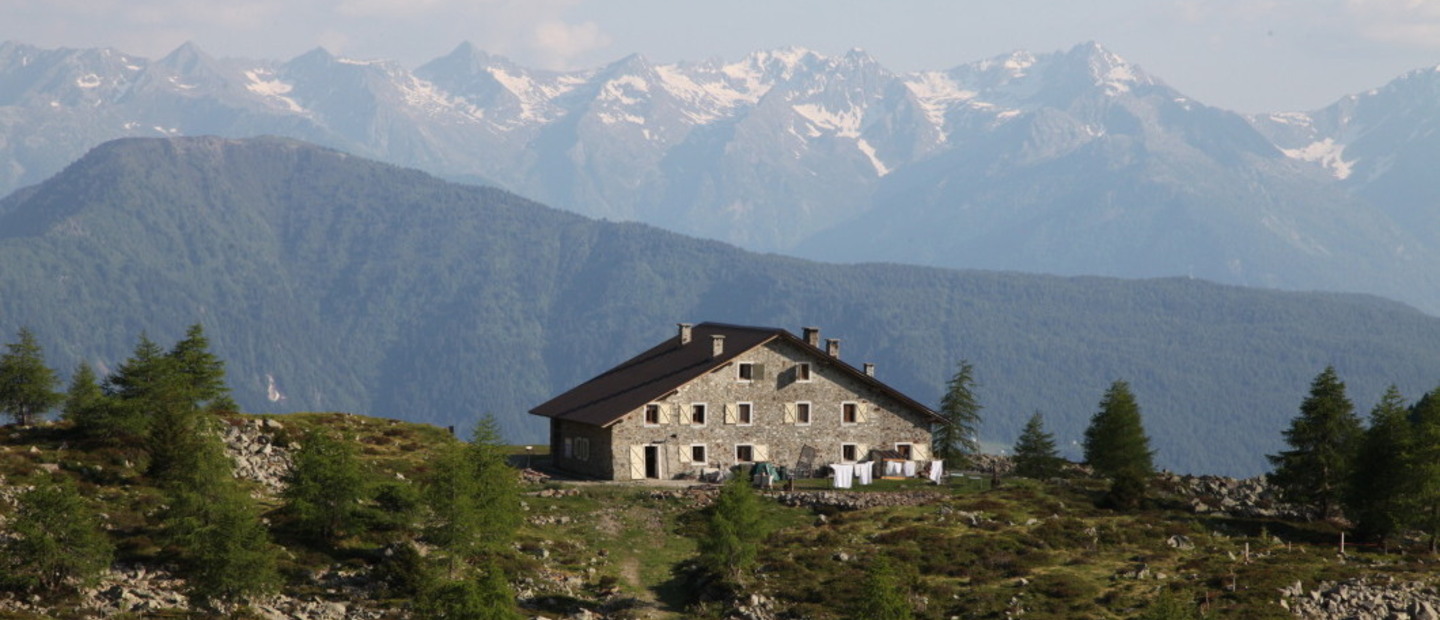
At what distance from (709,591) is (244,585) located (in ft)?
58.9

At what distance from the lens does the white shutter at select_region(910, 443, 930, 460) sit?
3757 inches

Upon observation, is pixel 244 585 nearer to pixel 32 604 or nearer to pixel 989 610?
pixel 32 604

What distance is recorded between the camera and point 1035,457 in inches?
4190

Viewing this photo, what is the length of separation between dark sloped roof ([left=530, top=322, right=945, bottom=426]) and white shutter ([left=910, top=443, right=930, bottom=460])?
6.06 feet

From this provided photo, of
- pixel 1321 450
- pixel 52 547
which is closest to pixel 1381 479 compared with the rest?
pixel 1321 450

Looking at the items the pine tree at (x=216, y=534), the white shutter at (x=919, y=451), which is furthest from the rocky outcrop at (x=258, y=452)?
the white shutter at (x=919, y=451)

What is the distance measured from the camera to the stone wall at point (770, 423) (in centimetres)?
8950

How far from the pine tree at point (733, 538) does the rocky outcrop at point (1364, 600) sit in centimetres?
2026

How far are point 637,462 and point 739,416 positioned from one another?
22.5 feet

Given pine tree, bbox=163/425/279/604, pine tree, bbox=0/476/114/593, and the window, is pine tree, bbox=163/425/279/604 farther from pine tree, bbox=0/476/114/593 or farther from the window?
the window

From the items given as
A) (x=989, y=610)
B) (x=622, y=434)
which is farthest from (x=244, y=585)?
(x=622, y=434)

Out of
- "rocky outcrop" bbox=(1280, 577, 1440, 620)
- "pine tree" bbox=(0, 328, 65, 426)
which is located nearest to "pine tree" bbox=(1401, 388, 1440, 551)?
"rocky outcrop" bbox=(1280, 577, 1440, 620)

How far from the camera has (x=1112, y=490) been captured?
84.0 metres

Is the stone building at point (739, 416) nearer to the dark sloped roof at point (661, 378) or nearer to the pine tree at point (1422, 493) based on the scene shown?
the dark sloped roof at point (661, 378)
